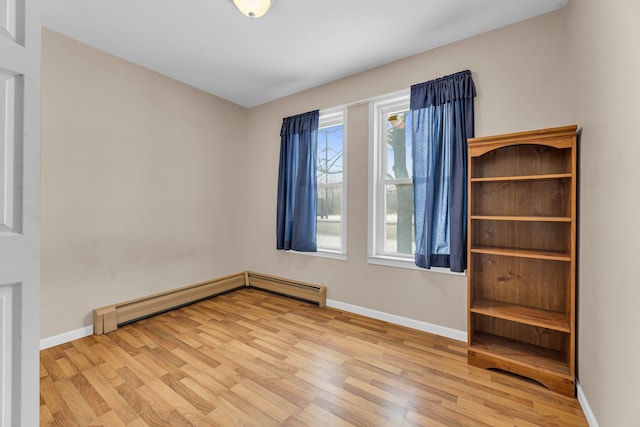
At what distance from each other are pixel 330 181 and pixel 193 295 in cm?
220

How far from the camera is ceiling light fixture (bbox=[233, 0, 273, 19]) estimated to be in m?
1.87

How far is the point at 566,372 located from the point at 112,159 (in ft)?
13.3

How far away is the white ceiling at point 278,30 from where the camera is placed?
2.00m

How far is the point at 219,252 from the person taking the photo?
12.1ft

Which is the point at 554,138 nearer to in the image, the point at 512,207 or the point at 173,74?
the point at 512,207

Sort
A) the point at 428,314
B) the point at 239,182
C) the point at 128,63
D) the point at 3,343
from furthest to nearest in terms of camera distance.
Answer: the point at 239,182
the point at 128,63
the point at 428,314
the point at 3,343

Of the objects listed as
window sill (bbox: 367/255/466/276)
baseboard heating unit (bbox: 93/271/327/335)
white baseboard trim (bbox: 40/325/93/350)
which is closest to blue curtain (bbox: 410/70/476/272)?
window sill (bbox: 367/255/466/276)

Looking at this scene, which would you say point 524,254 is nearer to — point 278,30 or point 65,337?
point 278,30

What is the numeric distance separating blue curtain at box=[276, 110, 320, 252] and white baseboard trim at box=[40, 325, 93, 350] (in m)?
2.02

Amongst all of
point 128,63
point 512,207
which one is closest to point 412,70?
point 512,207

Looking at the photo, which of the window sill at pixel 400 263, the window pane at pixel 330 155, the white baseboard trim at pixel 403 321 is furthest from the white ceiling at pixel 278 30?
the white baseboard trim at pixel 403 321

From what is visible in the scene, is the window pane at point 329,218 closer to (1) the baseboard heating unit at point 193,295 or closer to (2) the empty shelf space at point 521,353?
(1) the baseboard heating unit at point 193,295

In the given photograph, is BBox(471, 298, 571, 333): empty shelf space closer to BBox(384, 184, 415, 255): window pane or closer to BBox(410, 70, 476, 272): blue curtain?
BBox(410, 70, 476, 272): blue curtain

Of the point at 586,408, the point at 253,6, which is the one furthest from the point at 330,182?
the point at 586,408
